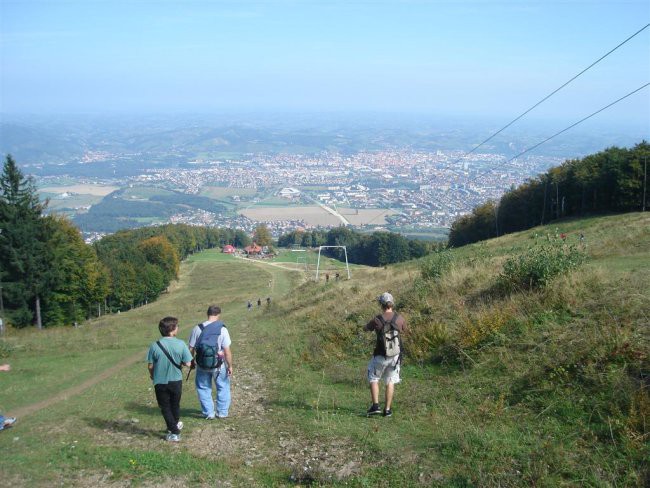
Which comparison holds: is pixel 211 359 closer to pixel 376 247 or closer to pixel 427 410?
pixel 427 410

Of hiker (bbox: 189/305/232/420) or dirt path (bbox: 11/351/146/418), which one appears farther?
dirt path (bbox: 11/351/146/418)

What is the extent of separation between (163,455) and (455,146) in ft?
600

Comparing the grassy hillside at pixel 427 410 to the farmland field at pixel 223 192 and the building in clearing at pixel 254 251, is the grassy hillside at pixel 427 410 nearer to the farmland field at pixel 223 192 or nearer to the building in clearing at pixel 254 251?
the building in clearing at pixel 254 251

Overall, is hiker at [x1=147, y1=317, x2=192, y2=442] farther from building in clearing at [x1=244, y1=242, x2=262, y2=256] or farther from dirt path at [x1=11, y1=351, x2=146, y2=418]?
building in clearing at [x1=244, y1=242, x2=262, y2=256]

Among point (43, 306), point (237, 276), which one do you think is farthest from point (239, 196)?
point (43, 306)

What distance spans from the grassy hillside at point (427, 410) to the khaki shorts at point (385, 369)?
0.55 metres

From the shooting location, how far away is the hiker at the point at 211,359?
25.6 ft

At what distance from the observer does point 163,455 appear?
6.56m

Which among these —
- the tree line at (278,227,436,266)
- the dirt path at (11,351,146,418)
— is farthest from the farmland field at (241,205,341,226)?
the dirt path at (11,351,146,418)

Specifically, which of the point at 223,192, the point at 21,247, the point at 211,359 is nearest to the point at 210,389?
the point at 211,359

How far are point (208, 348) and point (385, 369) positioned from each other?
8.67 feet

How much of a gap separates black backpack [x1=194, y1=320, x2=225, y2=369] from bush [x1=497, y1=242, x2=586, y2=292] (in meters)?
6.44

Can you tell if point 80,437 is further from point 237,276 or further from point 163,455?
point 237,276

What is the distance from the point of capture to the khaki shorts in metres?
7.34
